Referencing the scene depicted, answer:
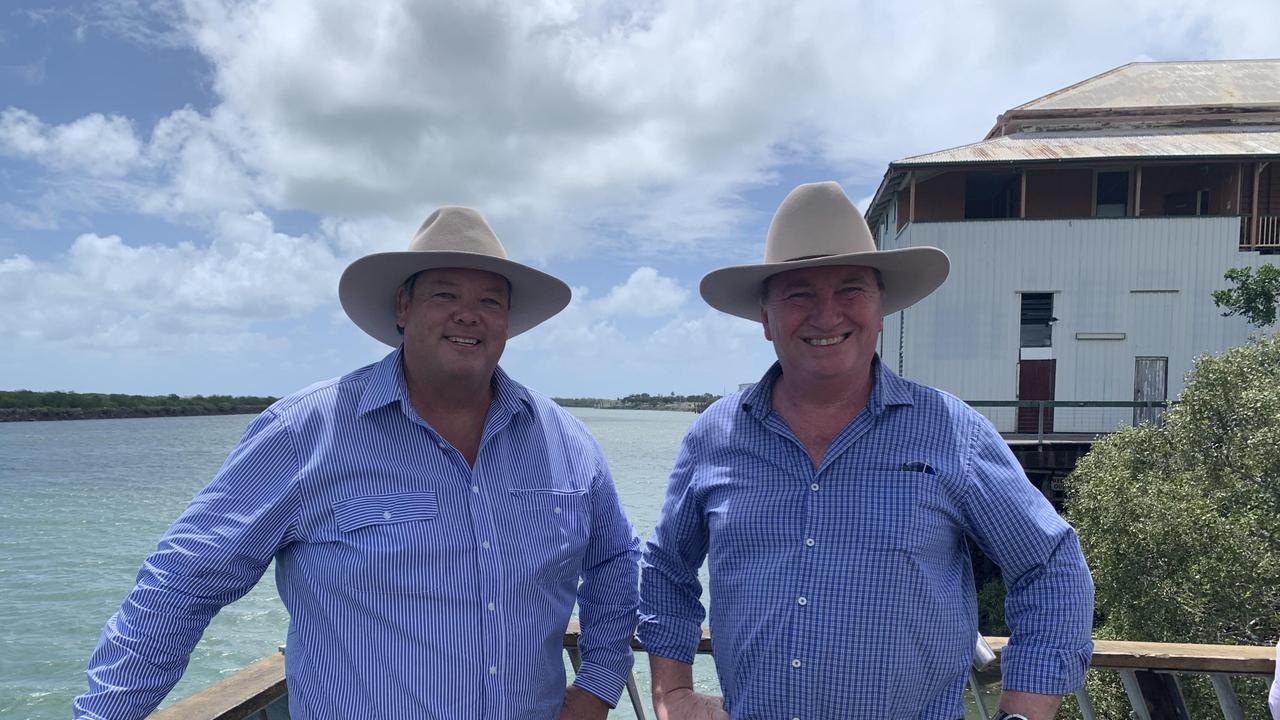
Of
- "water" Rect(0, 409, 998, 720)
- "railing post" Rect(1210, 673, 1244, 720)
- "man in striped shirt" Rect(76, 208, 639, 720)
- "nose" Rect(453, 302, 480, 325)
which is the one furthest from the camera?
"water" Rect(0, 409, 998, 720)

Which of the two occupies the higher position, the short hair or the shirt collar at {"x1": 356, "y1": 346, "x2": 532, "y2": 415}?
the short hair

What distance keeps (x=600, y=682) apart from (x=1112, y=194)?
75.9 ft

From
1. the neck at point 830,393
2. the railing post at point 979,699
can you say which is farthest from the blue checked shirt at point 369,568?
the railing post at point 979,699

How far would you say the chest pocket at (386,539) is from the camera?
2.00 metres

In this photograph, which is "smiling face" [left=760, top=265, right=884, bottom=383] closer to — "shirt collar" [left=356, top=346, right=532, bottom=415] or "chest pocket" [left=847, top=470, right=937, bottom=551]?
"chest pocket" [left=847, top=470, right=937, bottom=551]

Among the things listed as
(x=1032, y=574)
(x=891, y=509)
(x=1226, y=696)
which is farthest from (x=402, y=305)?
(x=1226, y=696)

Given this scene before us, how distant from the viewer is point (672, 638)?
2279 millimetres

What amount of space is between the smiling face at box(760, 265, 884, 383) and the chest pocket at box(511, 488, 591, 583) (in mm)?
693

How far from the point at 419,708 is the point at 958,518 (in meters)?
1.39

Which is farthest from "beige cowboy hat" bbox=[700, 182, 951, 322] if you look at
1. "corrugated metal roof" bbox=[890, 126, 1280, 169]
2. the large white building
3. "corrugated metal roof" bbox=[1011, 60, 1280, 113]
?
"corrugated metal roof" bbox=[1011, 60, 1280, 113]

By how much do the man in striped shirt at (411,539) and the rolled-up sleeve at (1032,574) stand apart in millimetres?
1039

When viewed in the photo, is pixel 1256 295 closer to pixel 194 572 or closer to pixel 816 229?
pixel 816 229

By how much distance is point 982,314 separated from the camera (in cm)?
1828

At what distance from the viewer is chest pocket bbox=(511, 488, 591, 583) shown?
84.5 inches
